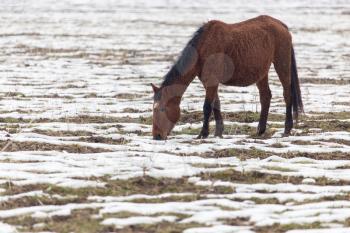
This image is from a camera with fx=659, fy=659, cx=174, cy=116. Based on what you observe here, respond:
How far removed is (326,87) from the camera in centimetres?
1791

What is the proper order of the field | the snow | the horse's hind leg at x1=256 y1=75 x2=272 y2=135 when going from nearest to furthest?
the snow < the field < the horse's hind leg at x1=256 y1=75 x2=272 y2=135

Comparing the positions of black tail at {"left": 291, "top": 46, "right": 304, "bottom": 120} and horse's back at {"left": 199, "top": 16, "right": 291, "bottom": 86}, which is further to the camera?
black tail at {"left": 291, "top": 46, "right": 304, "bottom": 120}

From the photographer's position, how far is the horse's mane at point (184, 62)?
10.5 metres

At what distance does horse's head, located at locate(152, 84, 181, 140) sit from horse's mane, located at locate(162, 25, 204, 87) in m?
0.16

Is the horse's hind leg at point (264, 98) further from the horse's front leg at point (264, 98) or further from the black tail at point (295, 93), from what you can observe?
the black tail at point (295, 93)

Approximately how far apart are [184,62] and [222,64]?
2.12 ft

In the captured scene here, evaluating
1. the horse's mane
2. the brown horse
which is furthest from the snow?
the horse's mane

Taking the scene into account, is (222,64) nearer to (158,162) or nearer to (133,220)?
(158,162)

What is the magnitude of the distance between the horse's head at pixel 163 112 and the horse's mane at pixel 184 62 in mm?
165

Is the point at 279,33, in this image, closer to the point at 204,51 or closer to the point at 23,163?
the point at 204,51

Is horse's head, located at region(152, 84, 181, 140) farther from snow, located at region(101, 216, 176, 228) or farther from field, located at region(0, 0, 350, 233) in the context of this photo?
snow, located at region(101, 216, 176, 228)

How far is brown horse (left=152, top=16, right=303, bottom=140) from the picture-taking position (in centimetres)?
1048

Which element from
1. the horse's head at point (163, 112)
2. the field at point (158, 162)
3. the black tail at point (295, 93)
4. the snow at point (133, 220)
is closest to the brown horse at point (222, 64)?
the horse's head at point (163, 112)

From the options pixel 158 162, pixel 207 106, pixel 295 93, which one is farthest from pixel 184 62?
pixel 158 162
